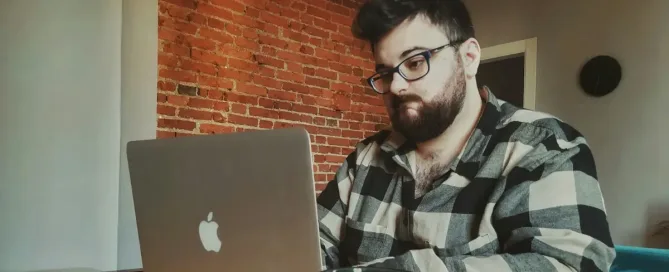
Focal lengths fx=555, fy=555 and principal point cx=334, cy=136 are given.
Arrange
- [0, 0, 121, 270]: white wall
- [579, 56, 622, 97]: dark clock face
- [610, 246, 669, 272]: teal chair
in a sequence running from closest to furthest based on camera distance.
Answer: [610, 246, 669, 272]: teal chair, [579, 56, 622, 97]: dark clock face, [0, 0, 121, 270]: white wall

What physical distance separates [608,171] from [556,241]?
1284 mm

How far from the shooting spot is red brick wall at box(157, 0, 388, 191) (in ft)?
7.55

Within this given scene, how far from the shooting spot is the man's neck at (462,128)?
93 centimetres

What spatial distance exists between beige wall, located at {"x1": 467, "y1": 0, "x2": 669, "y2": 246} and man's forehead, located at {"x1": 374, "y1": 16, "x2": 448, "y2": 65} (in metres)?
0.79

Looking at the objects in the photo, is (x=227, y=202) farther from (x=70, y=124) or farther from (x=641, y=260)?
(x=70, y=124)

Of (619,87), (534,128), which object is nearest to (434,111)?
(534,128)

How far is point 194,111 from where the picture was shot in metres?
2.35

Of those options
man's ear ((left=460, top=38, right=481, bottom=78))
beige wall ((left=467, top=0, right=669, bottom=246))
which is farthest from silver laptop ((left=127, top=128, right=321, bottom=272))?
beige wall ((left=467, top=0, right=669, bottom=246))

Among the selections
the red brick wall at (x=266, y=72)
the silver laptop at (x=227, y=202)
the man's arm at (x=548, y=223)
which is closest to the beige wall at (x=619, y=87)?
the red brick wall at (x=266, y=72)

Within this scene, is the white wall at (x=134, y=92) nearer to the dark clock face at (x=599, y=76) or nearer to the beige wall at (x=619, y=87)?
the beige wall at (x=619, y=87)

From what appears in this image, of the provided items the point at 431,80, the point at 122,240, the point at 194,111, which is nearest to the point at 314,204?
the point at 431,80

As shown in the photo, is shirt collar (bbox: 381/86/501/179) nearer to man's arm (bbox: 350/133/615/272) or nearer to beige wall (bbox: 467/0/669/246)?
man's arm (bbox: 350/133/615/272)

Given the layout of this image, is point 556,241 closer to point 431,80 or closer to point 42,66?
point 431,80

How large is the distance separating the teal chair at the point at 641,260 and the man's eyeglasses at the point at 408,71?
A: 1.55 ft
